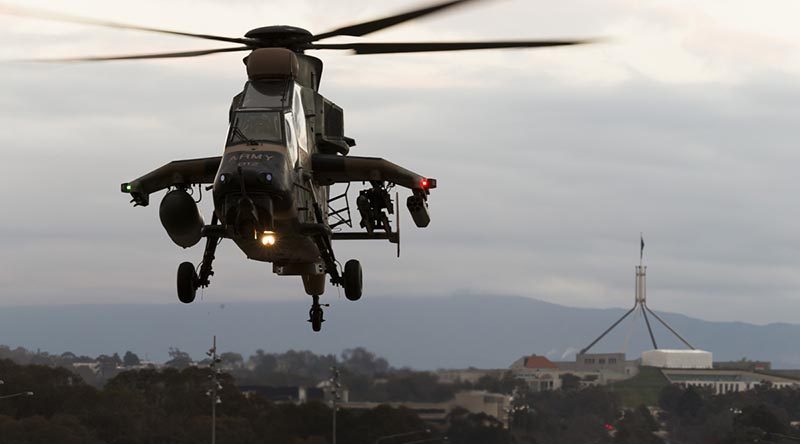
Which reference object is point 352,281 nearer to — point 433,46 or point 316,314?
point 316,314

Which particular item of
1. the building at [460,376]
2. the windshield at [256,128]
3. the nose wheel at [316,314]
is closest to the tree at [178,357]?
the building at [460,376]

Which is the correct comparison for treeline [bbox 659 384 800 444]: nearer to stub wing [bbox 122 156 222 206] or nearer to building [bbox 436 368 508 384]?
building [bbox 436 368 508 384]

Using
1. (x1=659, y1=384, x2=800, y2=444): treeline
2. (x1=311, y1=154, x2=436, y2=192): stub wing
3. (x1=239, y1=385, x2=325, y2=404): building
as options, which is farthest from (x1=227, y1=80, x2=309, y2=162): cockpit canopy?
(x1=659, y1=384, x2=800, y2=444): treeline

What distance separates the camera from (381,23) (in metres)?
36.8

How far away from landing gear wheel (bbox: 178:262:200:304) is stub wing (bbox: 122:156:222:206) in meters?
1.98

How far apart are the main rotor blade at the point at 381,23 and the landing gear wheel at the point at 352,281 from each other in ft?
17.9

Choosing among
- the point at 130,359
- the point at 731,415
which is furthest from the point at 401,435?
the point at 731,415

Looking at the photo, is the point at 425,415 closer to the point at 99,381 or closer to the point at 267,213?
the point at 99,381

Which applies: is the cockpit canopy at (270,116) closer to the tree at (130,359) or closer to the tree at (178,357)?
the tree at (178,357)

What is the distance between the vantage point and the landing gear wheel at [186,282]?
→ 3903cm

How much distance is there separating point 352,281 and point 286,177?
4.30 m

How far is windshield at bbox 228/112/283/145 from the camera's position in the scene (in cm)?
3712

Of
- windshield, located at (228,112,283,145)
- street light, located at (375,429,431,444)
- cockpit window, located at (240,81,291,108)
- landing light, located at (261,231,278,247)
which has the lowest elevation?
street light, located at (375,429,431,444)

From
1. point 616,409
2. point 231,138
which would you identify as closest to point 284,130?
point 231,138
